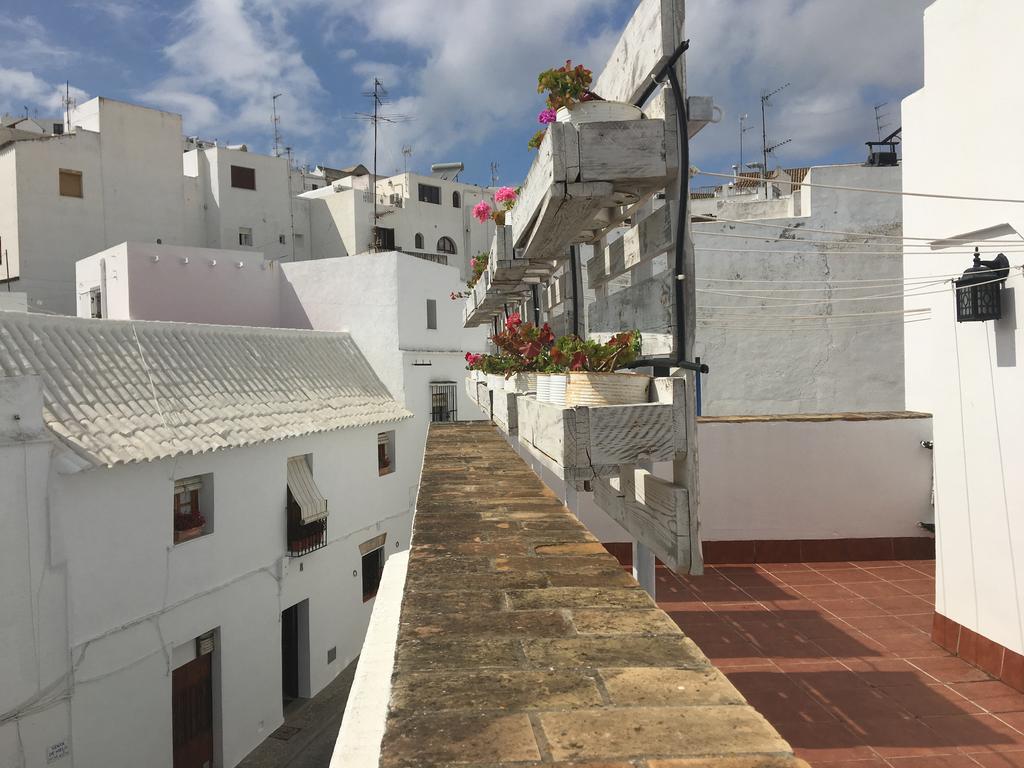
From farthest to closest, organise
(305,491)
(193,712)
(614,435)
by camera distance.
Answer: (305,491) < (193,712) < (614,435)

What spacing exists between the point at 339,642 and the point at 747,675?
1039 cm

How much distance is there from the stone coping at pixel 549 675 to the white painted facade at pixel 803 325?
10.0 meters

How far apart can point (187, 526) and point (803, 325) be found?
9700mm

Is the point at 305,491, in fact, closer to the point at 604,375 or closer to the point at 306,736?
the point at 306,736

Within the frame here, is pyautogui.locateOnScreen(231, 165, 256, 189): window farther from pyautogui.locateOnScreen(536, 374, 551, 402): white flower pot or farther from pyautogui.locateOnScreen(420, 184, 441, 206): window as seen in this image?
pyautogui.locateOnScreen(536, 374, 551, 402): white flower pot

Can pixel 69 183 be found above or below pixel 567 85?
above

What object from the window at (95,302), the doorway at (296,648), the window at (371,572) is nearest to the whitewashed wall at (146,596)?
the doorway at (296,648)

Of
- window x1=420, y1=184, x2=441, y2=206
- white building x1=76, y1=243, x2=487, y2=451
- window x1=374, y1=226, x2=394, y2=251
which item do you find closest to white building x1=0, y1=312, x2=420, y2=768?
white building x1=76, y1=243, x2=487, y2=451

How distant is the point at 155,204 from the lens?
75.5ft

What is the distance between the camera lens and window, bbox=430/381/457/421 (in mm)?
18844

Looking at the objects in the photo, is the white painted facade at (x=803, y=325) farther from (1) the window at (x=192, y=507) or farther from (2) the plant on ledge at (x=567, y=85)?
(2) the plant on ledge at (x=567, y=85)

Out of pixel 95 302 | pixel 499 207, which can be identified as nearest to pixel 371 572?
pixel 95 302

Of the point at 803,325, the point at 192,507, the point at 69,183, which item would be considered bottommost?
the point at 192,507

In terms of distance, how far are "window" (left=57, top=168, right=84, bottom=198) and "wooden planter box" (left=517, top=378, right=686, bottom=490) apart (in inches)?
882
